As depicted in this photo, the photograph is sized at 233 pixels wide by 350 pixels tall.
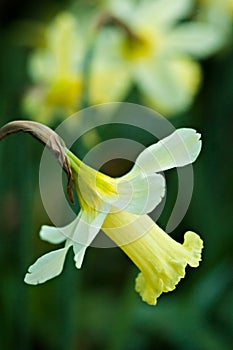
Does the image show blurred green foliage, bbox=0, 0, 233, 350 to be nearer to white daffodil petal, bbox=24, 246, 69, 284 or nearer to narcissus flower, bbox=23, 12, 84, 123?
narcissus flower, bbox=23, 12, 84, 123

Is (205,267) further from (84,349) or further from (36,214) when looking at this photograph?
(36,214)

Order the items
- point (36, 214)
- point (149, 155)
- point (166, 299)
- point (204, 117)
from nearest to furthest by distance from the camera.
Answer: point (149, 155), point (166, 299), point (36, 214), point (204, 117)

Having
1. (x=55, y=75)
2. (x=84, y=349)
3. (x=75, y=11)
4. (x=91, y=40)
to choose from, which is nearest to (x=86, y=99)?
(x=91, y=40)

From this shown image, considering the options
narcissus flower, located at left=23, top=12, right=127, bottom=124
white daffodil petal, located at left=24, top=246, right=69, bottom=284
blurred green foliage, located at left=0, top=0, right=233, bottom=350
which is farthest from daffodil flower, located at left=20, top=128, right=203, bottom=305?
narcissus flower, located at left=23, top=12, right=127, bottom=124

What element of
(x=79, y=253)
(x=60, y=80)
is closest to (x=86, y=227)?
(x=79, y=253)

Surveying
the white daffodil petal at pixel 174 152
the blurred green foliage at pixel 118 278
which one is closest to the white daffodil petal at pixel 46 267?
the white daffodil petal at pixel 174 152

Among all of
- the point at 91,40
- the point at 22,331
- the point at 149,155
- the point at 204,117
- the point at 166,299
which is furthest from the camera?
the point at 204,117

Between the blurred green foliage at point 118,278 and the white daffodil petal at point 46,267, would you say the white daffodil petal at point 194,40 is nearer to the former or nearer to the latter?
the blurred green foliage at point 118,278

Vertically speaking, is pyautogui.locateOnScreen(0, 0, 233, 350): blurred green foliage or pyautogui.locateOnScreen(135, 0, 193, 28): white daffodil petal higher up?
pyautogui.locateOnScreen(135, 0, 193, 28): white daffodil petal

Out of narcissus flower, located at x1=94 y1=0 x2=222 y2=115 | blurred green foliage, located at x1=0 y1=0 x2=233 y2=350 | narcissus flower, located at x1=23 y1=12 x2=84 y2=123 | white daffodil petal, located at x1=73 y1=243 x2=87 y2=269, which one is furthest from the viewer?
narcissus flower, located at x1=94 y1=0 x2=222 y2=115
